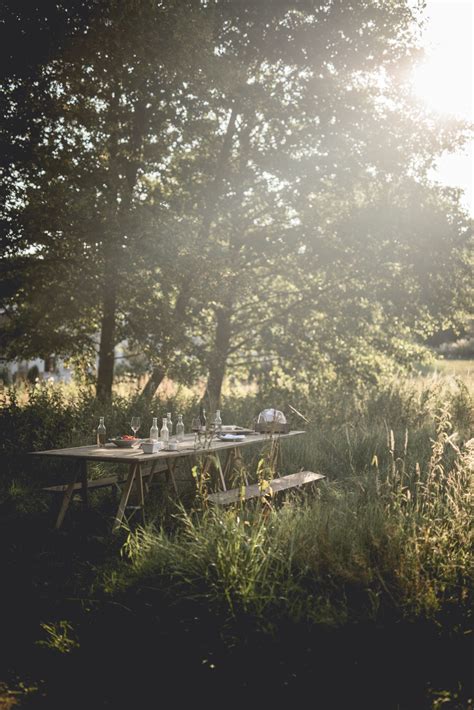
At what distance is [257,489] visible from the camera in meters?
6.78

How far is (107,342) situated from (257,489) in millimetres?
7272

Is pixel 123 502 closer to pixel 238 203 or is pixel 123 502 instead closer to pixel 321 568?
pixel 321 568

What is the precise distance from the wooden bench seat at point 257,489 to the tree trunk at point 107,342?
5813 millimetres

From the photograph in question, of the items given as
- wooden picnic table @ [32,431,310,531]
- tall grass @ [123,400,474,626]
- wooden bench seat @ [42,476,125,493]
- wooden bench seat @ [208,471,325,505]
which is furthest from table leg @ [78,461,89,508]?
tall grass @ [123,400,474,626]

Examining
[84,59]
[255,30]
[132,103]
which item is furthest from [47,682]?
[255,30]

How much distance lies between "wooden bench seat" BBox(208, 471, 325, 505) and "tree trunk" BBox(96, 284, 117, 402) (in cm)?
581

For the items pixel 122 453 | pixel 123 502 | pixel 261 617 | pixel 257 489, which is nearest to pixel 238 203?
pixel 257 489

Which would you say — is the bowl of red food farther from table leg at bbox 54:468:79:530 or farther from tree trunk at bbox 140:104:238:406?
tree trunk at bbox 140:104:238:406

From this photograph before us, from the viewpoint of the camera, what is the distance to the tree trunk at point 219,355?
47.9 feet

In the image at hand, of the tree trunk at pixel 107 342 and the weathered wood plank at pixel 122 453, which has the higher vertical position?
the tree trunk at pixel 107 342

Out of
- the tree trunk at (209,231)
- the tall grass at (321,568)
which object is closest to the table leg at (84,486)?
the tall grass at (321,568)

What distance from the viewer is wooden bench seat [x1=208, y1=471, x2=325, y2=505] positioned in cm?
571

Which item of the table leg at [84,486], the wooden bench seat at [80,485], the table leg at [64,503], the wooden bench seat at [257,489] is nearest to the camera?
the wooden bench seat at [257,489]

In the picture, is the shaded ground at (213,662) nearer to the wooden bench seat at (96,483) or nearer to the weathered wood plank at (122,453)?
the weathered wood plank at (122,453)
